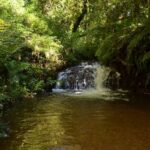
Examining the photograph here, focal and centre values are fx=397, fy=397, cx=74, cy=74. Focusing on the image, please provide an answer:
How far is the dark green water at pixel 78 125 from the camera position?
7.52 m

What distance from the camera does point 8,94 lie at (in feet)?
38.8

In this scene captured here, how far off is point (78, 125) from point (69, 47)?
34.7 ft

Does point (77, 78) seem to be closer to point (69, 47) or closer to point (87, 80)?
point (87, 80)

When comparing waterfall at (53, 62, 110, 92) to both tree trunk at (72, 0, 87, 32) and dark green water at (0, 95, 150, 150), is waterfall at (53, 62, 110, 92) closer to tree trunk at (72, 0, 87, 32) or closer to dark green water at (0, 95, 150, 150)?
dark green water at (0, 95, 150, 150)

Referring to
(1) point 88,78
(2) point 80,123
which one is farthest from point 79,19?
(2) point 80,123

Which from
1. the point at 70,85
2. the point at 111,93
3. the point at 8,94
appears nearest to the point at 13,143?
the point at 8,94

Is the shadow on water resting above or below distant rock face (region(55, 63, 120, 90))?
below

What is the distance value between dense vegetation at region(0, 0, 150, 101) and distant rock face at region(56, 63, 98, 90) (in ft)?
1.36

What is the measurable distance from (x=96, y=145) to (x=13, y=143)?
1584mm

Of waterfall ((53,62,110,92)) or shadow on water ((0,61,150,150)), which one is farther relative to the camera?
waterfall ((53,62,110,92))

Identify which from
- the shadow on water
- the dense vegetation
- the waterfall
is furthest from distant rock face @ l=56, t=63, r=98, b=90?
the shadow on water

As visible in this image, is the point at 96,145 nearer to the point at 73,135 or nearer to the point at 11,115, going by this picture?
the point at 73,135

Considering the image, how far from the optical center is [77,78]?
16.3 m

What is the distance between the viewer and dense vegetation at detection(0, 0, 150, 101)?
12617 millimetres
